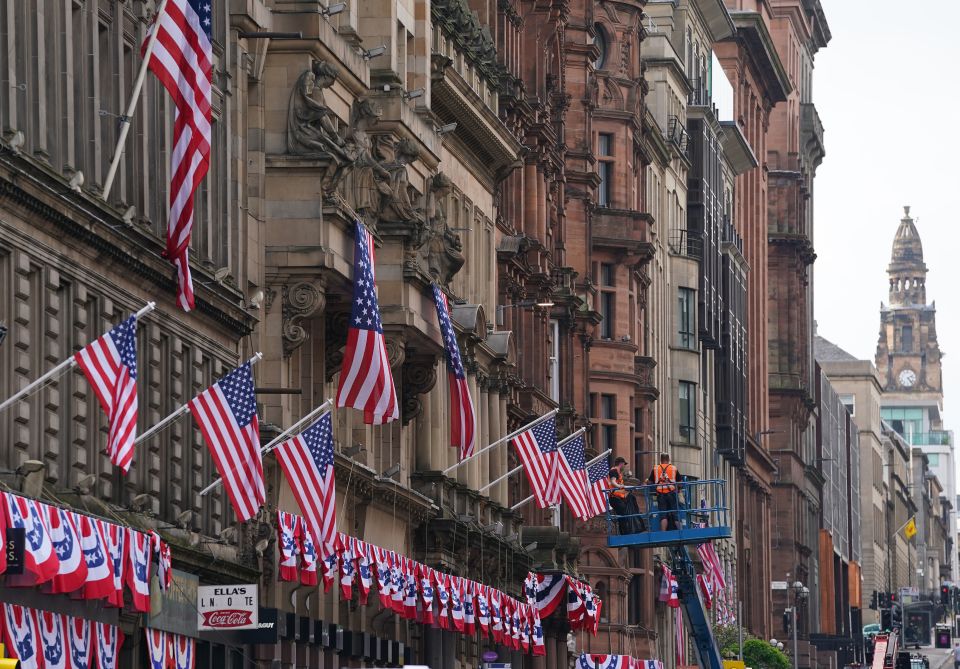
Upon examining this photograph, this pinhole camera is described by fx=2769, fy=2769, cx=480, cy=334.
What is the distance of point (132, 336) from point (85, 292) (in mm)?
4641

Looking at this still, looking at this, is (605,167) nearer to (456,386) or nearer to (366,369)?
(456,386)

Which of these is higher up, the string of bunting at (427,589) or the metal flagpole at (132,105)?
the metal flagpole at (132,105)

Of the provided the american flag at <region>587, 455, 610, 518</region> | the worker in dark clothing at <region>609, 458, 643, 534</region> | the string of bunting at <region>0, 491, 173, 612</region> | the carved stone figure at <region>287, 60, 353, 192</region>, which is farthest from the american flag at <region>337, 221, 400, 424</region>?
the american flag at <region>587, 455, 610, 518</region>

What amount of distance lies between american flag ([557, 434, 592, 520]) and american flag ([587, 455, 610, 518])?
613mm

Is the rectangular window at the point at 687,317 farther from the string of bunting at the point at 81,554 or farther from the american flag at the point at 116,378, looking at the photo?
the american flag at the point at 116,378

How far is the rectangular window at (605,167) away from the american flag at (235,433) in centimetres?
6278

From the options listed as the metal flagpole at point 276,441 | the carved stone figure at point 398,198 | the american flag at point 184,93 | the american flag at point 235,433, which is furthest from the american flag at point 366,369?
the american flag at point 184,93

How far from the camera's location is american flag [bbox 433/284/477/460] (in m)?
57.0

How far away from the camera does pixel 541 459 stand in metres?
63.1

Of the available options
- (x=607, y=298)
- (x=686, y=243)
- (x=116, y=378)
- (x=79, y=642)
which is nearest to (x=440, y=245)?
(x=79, y=642)

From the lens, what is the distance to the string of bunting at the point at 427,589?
48250 mm

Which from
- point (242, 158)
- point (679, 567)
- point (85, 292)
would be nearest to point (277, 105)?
point (242, 158)

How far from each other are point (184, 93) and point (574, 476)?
30.4m

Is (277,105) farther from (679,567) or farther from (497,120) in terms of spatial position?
(497,120)
